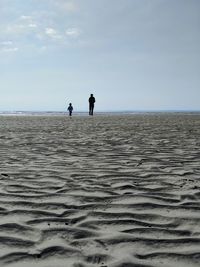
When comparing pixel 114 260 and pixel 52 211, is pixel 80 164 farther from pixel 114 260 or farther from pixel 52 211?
pixel 114 260

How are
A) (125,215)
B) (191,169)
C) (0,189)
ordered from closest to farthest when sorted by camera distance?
(125,215) < (0,189) < (191,169)

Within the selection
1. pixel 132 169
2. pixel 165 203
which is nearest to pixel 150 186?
pixel 165 203

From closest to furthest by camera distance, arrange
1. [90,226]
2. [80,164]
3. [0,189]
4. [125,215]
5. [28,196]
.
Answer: [90,226], [125,215], [28,196], [0,189], [80,164]

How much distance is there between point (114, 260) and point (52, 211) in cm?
150

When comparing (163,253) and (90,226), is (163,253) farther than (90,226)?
No

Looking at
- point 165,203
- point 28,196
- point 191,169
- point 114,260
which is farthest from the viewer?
point 191,169

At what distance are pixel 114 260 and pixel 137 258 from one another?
203mm

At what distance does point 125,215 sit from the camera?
169 inches

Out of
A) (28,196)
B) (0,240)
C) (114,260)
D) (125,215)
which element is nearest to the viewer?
(114,260)

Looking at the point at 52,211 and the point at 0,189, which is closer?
the point at 52,211

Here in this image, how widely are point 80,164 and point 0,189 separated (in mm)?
2386

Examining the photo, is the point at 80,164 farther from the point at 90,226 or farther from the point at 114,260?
the point at 114,260

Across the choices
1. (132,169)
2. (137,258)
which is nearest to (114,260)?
(137,258)

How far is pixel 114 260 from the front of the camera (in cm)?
311
